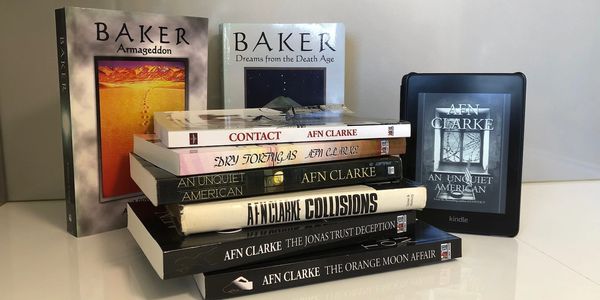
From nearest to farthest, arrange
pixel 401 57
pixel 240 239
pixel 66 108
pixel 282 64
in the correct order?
pixel 240 239
pixel 66 108
pixel 282 64
pixel 401 57

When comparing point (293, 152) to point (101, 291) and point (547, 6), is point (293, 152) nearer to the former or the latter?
point (101, 291)

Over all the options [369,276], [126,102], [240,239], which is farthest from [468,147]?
[126,102]

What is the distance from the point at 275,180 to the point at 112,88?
30 cm

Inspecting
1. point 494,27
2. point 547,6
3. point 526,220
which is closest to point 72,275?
point 526,220

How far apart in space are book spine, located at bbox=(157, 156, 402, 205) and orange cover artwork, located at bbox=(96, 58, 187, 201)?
244mm

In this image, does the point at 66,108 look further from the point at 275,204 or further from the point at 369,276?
the point at 369,276

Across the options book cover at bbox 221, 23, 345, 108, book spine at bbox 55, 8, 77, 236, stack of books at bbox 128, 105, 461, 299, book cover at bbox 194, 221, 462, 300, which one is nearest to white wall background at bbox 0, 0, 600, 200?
book cover at bbox 221, 23, 345, 108

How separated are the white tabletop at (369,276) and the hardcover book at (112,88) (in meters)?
0.06

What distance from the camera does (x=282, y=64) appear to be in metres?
0.91

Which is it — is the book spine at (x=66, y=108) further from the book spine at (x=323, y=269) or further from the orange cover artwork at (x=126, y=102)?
the book spine at (x=323, y=269)

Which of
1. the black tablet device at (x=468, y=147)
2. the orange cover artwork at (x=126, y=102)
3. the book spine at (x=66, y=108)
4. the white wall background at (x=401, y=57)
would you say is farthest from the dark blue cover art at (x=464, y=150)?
the book spine at (x=66, y=108)

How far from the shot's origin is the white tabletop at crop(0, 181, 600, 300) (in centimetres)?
59

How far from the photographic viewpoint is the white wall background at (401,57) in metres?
0.91

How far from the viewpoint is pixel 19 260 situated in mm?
682
